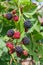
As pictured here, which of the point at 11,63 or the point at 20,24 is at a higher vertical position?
the point at 20,24

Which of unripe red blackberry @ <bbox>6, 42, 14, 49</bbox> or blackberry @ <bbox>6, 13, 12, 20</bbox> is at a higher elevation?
blackberry @ <bbox>6, 13, 12, 20</bbox>

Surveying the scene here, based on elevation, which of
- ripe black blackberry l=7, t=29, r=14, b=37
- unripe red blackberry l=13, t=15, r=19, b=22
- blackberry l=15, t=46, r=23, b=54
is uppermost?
unripe red blackberry l=13, t=15, r=19, b=22

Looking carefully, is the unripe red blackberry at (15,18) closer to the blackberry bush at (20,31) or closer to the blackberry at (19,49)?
the blackberry bush at (20,31)

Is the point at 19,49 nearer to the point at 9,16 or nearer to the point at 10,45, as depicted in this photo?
the point at 10,45

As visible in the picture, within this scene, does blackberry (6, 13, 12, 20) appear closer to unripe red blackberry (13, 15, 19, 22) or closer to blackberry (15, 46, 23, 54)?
unripe red blackberry (13, 15, 19, 22)

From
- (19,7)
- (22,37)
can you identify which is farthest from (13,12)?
(22,37)

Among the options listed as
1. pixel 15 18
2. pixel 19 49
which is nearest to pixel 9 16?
pixel 15 18

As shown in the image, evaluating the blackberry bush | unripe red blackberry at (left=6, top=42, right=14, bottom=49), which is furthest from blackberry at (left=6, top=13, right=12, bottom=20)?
unripe red blackberry at (left=6, top=42, right=14, bottom=49)

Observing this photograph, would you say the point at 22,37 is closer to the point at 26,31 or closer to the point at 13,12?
the point at 26,31
